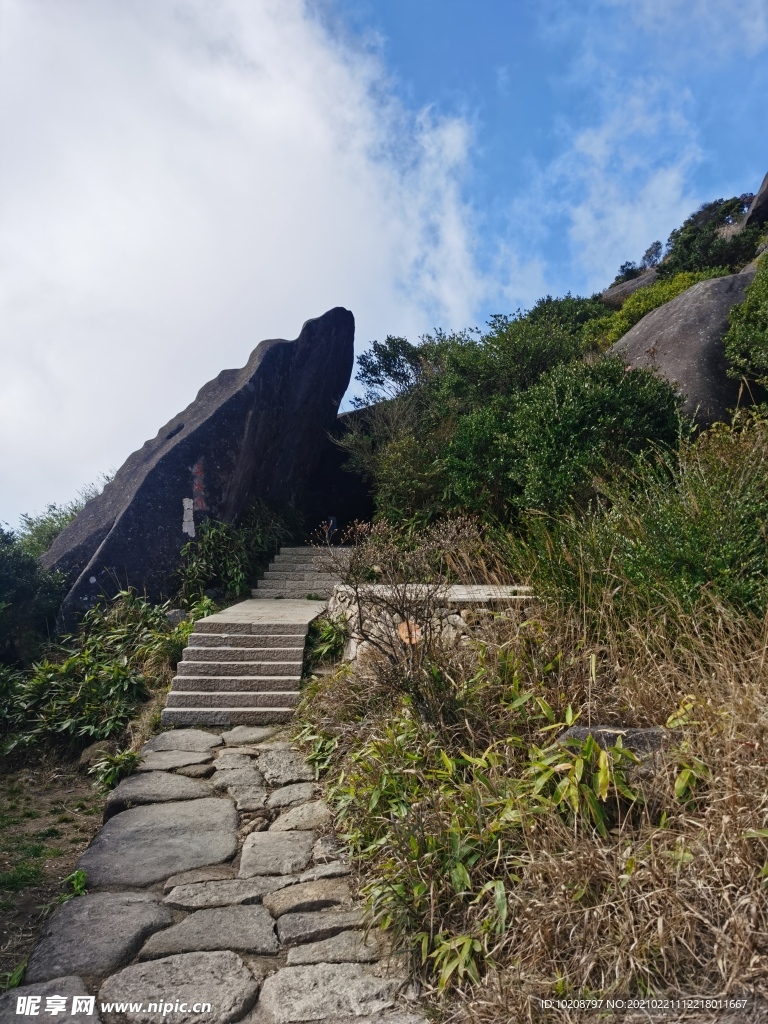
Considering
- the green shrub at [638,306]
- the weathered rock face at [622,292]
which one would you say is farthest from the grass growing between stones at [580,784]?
the weathered rock face at [622,292]

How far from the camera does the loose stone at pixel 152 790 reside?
431 centimetres

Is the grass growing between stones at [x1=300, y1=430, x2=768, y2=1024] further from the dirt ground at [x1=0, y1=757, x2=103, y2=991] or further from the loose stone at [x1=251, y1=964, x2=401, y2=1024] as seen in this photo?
the dirt ground at [x1=0, y1=757, x2=103, y2=991]

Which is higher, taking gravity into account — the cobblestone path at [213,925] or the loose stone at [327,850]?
the loose stone at [327,850]

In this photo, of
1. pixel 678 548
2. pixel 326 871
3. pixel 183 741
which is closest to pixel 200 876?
pixel 326 871

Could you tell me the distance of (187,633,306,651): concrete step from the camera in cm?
672

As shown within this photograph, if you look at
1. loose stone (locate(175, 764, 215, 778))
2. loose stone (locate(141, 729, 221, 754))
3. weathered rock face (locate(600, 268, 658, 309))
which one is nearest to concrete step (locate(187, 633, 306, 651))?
loose stone (locate(141, 729, 221, 754))

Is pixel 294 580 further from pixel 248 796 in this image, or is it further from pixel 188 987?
pixel 188 987

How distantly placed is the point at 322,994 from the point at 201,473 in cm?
750

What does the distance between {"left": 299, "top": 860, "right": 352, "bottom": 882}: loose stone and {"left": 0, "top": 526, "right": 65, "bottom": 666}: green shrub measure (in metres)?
5.25

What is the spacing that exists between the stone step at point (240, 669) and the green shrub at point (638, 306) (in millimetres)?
10778

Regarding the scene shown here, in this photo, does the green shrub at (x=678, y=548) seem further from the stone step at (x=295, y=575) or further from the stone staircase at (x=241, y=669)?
the stone step at (x=295, y=575)

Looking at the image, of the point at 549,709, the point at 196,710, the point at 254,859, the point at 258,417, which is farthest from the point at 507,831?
the point at 258,417

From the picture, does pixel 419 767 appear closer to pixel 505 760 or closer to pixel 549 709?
pixel 505 760

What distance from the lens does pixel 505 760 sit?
10.6 feet
